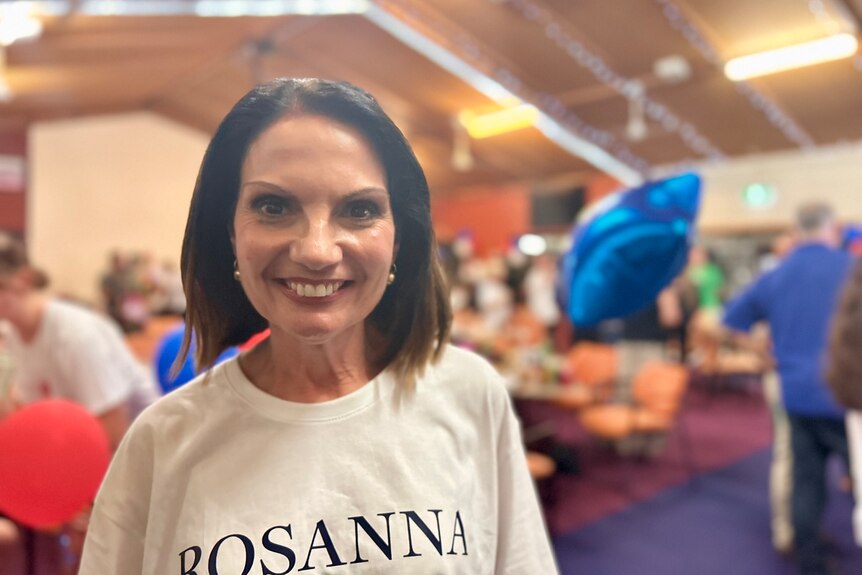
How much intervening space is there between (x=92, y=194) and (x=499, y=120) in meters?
5.81

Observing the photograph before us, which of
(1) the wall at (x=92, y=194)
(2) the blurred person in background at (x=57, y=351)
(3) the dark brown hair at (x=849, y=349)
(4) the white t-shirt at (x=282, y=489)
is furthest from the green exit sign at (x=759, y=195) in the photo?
(4) the white t-shirt at (x=282, y=489)

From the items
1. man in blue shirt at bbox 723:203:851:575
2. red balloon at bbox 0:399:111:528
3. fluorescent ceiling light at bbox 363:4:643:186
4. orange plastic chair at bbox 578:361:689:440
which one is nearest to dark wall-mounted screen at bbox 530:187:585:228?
fluorescent ceiling light at bbox 363:4:643:186

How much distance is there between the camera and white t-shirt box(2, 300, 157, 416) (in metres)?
1.61

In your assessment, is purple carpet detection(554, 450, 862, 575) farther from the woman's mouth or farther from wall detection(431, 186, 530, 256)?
wall detection(431, 186, 530, 256)

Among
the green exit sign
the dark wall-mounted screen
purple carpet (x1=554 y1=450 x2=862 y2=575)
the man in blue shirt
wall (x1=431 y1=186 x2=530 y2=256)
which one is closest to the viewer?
the man in blue shirt

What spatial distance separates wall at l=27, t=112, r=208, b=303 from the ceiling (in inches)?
31.5

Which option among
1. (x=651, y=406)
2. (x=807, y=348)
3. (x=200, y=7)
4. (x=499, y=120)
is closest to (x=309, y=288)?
(x=807, y=348)

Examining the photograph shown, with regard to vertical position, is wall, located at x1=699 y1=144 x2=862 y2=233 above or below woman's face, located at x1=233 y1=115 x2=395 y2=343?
above

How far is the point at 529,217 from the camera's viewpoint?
10.0 meters

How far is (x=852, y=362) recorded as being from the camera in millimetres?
1923

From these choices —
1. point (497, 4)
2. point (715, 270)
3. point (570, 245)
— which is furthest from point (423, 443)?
point (715, 270)

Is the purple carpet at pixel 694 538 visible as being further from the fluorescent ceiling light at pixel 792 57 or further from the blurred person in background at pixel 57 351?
the fluorescent ceiling light at pixel 792 57

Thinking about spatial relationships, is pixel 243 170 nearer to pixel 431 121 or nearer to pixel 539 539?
pixel 539 539

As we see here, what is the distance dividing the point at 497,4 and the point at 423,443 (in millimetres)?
4722
